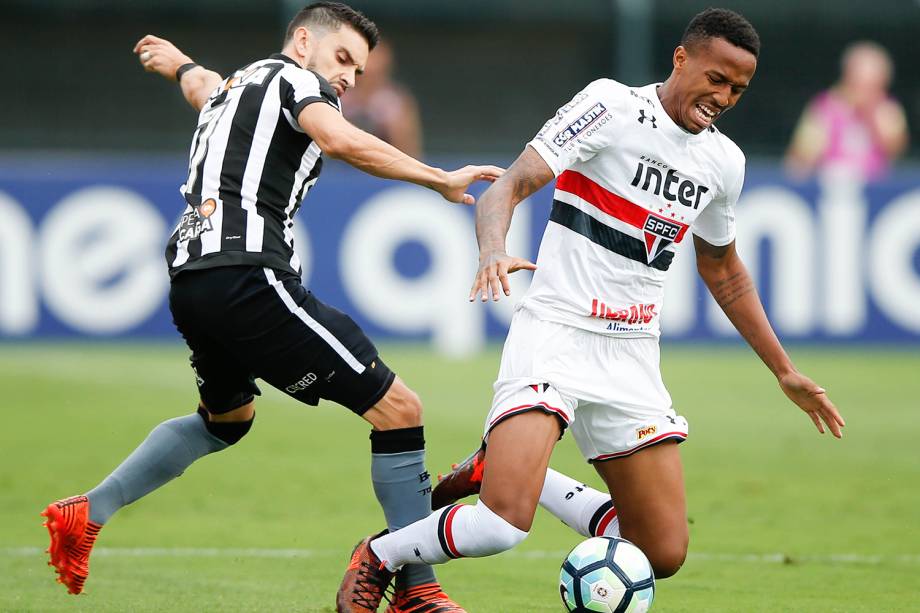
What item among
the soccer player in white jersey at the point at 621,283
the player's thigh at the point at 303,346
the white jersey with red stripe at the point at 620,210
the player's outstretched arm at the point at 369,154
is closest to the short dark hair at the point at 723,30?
the soccer player in white jersey at the point at 621,283

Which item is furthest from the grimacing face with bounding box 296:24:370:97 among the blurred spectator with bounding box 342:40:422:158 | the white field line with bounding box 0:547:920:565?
the blurred spectator with bounding box 342:40:422:158

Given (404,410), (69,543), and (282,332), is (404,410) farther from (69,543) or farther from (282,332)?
(69,543)

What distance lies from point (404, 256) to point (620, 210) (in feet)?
28.1

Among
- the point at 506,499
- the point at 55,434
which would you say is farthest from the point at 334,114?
the point at 55,434

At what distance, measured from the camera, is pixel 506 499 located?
203 inches

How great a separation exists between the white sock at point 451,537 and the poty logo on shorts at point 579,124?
1325 mm

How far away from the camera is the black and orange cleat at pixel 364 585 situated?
5.46 m

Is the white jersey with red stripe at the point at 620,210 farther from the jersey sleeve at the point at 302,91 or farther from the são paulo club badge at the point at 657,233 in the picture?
the jersey sleeve at the point at 302,91

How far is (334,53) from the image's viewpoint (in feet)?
19.0

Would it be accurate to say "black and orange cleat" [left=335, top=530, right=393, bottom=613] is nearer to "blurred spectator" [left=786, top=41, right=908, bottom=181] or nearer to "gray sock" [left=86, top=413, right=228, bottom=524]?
"gray sock" [left=86, top=413, right=228, bottom=524]

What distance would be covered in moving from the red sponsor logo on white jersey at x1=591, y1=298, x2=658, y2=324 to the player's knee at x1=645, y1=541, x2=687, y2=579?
86 centimetres

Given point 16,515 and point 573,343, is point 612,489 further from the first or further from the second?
point 16,515

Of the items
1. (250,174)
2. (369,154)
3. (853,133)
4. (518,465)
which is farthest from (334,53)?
(853,133)

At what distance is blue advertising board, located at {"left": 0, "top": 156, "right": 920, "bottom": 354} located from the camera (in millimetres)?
13766
